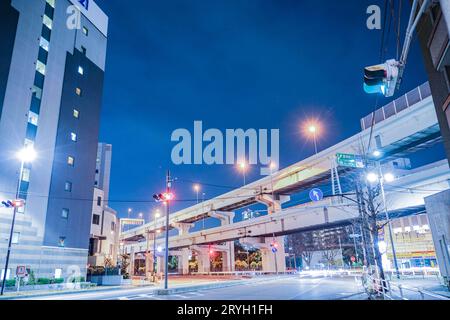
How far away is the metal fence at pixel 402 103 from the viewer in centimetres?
2562

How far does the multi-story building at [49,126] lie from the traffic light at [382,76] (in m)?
26.0

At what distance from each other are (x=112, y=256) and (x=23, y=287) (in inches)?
1325

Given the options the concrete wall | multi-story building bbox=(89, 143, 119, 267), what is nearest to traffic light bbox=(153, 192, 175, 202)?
the concrete wall

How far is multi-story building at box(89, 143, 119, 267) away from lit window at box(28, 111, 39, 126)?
18.5 metres

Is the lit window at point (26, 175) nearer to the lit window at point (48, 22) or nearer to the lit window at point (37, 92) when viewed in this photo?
the lit window at point (37, 92)

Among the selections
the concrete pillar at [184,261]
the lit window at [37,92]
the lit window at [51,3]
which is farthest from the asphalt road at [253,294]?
the concrete pillar at [184,261]

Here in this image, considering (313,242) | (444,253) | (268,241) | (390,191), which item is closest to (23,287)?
(444,253)

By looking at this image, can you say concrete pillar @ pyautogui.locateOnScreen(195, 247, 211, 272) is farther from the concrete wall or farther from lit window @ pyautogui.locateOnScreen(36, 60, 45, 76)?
the concrete wall

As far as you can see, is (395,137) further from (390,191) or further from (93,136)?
(93,136)

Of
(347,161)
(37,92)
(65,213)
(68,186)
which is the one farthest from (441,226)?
(37,92)

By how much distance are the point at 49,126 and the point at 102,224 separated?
24485 millimetres

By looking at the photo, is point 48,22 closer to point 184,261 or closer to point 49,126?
point 49,126

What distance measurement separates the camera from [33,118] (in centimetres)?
3111
